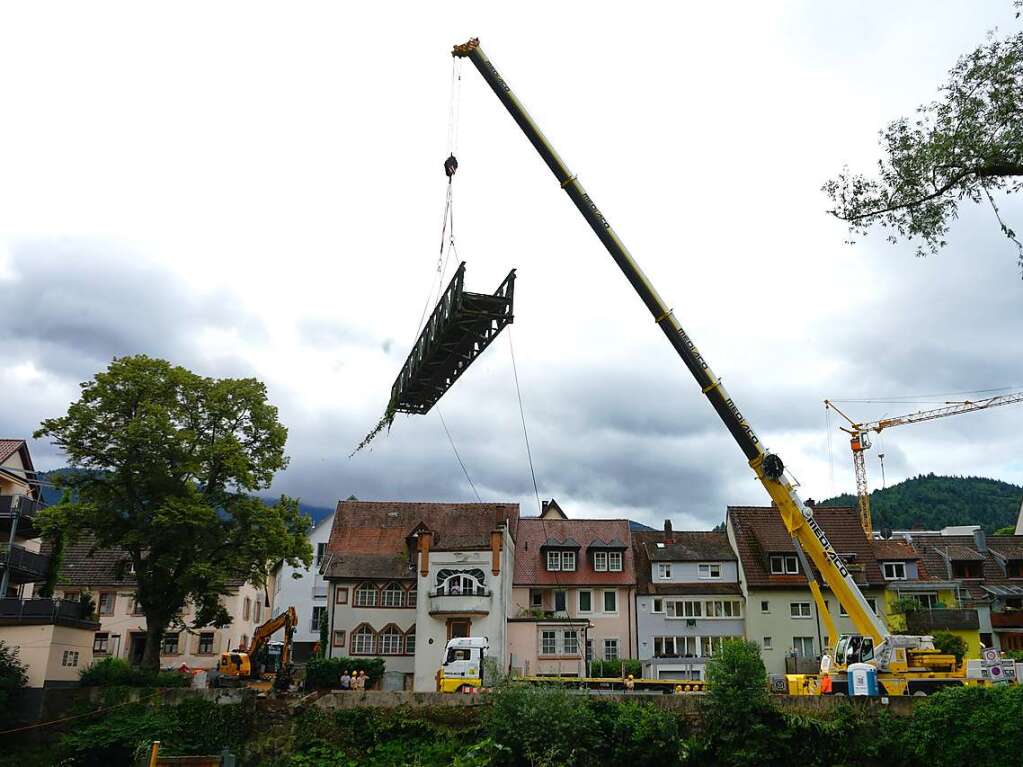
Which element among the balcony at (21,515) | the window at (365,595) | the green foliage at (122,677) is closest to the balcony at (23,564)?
the balcony at (21,515)

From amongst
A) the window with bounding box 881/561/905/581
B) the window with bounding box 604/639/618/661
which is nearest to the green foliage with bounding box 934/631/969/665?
the window with bounding box 881/561/905/581

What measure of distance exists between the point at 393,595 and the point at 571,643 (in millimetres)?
10838

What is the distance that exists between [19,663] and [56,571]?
8.45m

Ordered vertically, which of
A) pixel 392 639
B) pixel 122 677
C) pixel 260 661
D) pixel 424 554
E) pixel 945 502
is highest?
pixel 945 502

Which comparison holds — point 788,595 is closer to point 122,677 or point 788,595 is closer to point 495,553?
point 495,553

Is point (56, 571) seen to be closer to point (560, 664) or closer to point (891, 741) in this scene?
point (560, 664)

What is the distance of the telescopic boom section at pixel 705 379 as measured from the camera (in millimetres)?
33875

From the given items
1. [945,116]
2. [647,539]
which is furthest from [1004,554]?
[945,116]

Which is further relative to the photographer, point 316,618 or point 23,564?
point 316,618

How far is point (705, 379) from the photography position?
34781 mm

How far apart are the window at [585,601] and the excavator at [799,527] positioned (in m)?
20.4

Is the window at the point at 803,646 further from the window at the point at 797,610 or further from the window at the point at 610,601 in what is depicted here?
the window at the point at 610,601

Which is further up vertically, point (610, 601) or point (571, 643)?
point (610, 601)

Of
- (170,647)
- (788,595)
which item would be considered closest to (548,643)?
(788,595)
